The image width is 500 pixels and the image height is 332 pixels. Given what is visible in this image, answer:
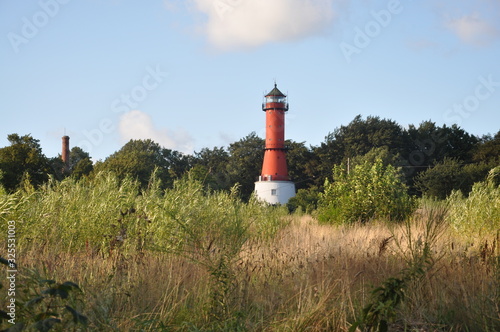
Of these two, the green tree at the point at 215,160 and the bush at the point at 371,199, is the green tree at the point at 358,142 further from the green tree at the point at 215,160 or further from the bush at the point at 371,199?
the bush at the point at 371,199

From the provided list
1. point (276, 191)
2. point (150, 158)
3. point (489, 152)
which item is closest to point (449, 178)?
point (489, 152)

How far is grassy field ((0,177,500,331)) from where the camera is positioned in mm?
3885

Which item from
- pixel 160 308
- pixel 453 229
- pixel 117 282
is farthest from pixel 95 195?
pixel 453 229

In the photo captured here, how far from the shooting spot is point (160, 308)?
4332 mm

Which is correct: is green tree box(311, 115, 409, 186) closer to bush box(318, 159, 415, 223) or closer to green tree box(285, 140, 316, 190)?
green tree box(285, 140, 316, 190)

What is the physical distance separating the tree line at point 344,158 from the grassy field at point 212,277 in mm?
23276

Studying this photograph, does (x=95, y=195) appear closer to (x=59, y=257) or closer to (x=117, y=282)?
(x=59, y=257)

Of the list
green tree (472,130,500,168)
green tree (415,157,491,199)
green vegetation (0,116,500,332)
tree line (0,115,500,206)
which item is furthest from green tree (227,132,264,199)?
green vegetation (0,116,500,332)

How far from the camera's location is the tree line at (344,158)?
1314 inches

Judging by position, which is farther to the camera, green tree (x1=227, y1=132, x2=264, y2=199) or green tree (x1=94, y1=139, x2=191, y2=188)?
green tree (x1=227, y1=132, x2=264, y2=199)

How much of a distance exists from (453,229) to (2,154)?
24615mm

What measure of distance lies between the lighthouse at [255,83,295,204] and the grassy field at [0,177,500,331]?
105ft

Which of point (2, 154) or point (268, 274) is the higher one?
point (2, 154)

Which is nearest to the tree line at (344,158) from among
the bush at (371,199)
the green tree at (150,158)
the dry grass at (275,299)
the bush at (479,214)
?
the green tree at (150,158)
